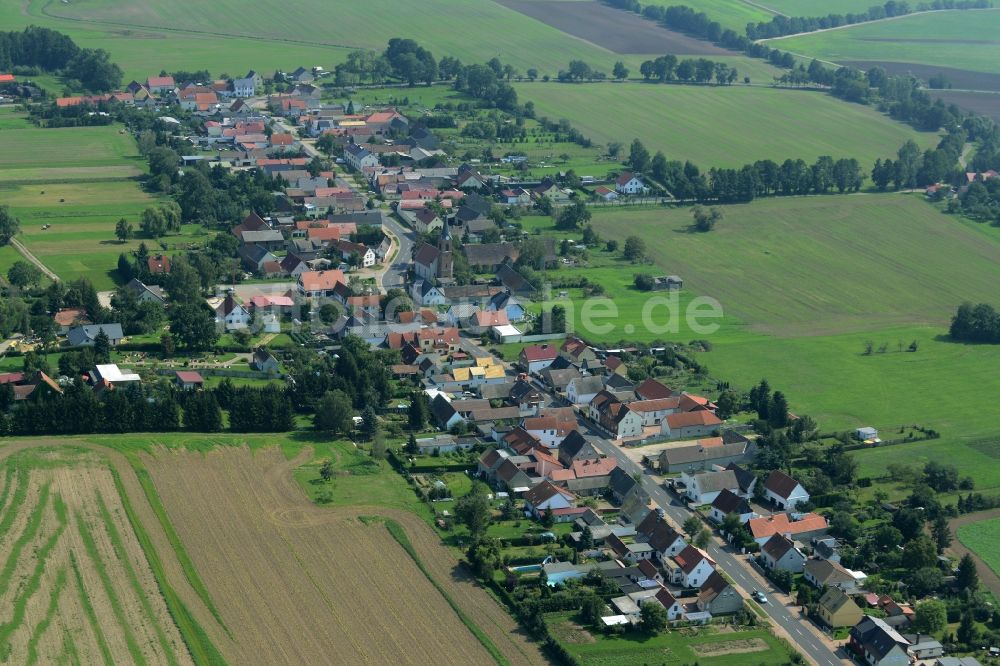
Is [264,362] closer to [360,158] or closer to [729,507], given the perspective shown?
[729,507]

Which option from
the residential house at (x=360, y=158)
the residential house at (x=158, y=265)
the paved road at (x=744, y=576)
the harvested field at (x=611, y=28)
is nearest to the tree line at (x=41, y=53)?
the residential house at (x=360, y=158)

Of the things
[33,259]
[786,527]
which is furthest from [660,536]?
[33,259]

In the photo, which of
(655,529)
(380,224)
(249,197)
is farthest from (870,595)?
(249,197)

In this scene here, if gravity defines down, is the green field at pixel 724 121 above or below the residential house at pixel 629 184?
above

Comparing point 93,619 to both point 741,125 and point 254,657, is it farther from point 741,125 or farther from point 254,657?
point 741,125

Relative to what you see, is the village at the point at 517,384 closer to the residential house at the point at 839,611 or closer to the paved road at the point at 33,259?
the residential house at the point at 839,611

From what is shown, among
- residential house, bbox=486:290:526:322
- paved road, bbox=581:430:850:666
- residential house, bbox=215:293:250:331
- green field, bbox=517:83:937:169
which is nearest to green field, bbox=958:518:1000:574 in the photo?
paved road, bbox=581:430:850:666

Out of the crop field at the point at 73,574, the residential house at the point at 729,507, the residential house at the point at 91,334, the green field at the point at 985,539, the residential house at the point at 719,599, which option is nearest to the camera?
the crop field at the point at 73,574
